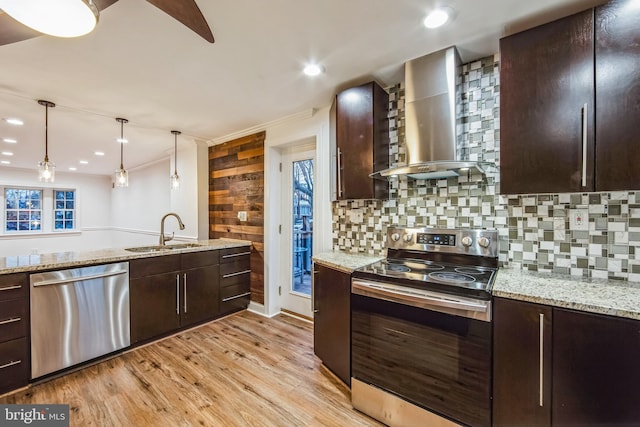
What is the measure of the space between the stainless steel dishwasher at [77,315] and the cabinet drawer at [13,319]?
0.15 feet

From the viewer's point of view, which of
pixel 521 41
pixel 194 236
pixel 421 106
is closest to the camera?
pixel 521 41

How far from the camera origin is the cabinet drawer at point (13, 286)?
6.17 feet

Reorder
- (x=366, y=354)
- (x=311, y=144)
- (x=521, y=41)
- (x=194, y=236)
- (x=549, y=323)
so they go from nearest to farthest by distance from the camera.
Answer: (x=549, y=323) < (x=521, y=41) < (x=366, y=354) < (x=311, y=144) < (x=194, y=236)

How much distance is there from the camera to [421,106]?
1.97 meters

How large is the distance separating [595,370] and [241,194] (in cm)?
357

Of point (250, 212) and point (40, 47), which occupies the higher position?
point (40, 47)

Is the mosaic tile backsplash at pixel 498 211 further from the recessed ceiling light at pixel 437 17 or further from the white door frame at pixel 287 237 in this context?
the white door frame at pixel 287 237

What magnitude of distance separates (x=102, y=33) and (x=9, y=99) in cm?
184

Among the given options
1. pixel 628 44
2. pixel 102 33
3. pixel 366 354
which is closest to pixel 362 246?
pixel 366 354

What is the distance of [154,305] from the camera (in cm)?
271

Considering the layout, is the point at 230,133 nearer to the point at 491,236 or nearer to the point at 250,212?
the point at 250,212

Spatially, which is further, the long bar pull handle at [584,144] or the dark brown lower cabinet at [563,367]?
the long bar pull handle at [584,144]

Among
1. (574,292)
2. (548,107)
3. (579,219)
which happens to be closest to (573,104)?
(548,107)

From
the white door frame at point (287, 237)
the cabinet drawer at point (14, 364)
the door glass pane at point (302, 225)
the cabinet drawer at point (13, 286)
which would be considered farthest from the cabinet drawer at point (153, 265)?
the door glass pane at point (302, 225)
